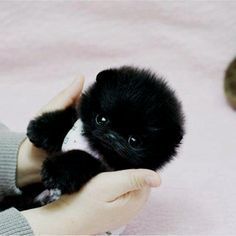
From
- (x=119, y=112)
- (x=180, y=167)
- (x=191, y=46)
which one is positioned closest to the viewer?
(x=119, y=112)

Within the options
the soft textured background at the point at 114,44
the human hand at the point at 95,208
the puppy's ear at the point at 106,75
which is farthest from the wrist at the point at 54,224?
the soft textured background at the point at 114,44

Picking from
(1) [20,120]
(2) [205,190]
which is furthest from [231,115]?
(1) [20,120]

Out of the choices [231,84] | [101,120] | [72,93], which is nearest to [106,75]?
[101,120]

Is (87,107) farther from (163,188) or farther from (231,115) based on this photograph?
(231,115)

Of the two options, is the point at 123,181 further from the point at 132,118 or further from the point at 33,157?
the point at 33,157

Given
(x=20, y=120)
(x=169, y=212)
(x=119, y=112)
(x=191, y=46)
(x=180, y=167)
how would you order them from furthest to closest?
(x=191, y=46)
(x=20, y=120)
(x=180, y=167)
(x=169, y=212)
(x=119, y=112)

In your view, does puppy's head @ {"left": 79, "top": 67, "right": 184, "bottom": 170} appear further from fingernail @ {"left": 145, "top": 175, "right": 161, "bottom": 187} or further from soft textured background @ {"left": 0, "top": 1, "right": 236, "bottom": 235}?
soft textured background @ {"left": 0, "top": 1, "right": 236, "bottom": 235}
